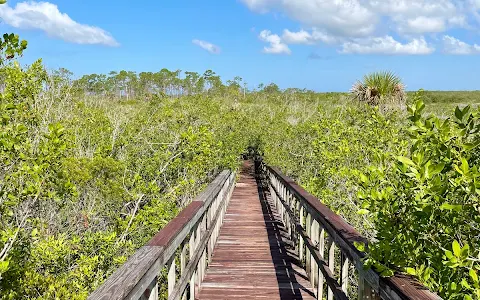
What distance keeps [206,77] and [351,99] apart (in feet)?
120

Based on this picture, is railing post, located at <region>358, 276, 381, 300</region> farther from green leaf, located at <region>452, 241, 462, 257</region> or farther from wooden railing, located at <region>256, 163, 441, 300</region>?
green leaf, located at <region>452, 241, 462, 257</region>

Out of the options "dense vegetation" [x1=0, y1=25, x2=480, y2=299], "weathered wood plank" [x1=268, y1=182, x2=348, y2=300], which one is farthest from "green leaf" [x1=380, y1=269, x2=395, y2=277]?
"weathered wood plank" [x1=268, y1=182, x2=348, y2=300]

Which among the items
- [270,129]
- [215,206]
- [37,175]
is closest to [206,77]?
[270,129]

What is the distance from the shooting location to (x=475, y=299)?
4.35 feet

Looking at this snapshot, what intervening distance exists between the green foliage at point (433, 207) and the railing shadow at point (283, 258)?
2585 millimetres

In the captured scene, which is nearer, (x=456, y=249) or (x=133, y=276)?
(x=456, y=249)

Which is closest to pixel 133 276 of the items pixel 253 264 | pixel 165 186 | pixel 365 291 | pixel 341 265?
pixel 365 291

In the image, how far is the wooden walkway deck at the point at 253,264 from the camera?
13.6ft

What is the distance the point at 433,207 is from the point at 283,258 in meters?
4.08

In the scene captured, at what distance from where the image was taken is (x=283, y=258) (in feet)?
17.5

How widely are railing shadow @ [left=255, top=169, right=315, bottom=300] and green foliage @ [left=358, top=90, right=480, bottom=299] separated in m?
2.59

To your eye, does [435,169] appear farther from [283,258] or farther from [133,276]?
[283,258]

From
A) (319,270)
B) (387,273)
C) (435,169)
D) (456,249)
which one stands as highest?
(435,169)

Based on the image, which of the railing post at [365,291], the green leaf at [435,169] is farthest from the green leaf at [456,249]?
the railing post at [365,291]
